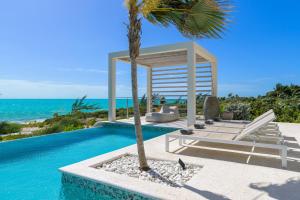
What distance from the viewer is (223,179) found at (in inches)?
113

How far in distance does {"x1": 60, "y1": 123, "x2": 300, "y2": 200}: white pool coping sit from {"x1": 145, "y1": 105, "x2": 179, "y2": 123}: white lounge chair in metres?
5.07

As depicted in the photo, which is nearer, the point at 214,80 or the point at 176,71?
the point at 214,80

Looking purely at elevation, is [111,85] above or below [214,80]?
below

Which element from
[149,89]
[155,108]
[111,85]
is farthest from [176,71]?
[111,85]

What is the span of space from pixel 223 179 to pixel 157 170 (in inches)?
42.6

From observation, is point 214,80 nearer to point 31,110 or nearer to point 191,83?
point 191,83

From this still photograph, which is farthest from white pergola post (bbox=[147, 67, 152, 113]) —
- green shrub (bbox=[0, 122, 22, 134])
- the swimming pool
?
green shrub (bbox=[0, 122, 22, 134])

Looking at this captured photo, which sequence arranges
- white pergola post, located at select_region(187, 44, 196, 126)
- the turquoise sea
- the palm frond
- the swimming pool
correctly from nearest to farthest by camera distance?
1. the palm frond
2. the swimming pool
3. white pergola post, located at select_region(187, 44, 196, 126)
4. the turquoise sea

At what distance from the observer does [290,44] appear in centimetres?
1658

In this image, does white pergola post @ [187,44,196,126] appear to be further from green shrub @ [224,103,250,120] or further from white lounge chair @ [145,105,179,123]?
green shrub @ [224,103,250,120]

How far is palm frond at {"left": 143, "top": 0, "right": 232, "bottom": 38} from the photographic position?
2.76 meters

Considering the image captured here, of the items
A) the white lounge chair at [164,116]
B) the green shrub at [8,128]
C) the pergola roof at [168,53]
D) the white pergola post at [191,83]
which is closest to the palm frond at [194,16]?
the white pergola post at [191,83]

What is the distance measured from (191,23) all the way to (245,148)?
3.44 m

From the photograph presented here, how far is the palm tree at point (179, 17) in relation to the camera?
9.11 ft
